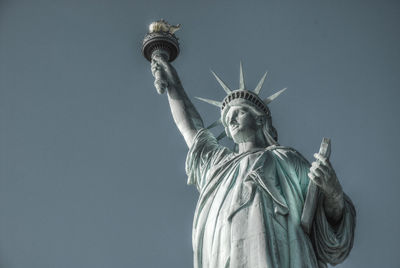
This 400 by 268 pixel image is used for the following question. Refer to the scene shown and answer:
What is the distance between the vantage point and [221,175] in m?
12.9

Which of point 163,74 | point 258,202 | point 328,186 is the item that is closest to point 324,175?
point 328,186

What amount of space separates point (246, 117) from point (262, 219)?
2728 mm

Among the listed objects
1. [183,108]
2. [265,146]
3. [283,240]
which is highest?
[183,108]

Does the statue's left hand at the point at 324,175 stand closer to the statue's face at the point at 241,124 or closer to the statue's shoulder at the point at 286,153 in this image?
the statue's shoulder at the point at 286,153

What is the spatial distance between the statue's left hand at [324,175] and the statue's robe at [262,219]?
507 millimetres

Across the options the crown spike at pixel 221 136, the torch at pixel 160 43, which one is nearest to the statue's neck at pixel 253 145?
the crown spike at pixel 221 136

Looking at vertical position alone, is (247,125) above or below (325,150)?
above

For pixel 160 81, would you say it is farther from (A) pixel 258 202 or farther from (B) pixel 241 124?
(A) pixel 258 202

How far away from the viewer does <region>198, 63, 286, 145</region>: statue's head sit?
1380cm

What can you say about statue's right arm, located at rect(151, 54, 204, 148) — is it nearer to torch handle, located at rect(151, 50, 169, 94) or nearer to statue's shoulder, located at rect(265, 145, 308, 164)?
torch handle, located at rect(151, 50, 169, 94)

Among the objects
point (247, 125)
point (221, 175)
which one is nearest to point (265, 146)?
point (247, 125)

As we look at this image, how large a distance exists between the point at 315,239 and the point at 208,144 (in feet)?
9.65

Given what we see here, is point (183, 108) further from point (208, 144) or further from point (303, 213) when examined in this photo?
point (303, 213)

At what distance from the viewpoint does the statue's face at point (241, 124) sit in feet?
45.2
